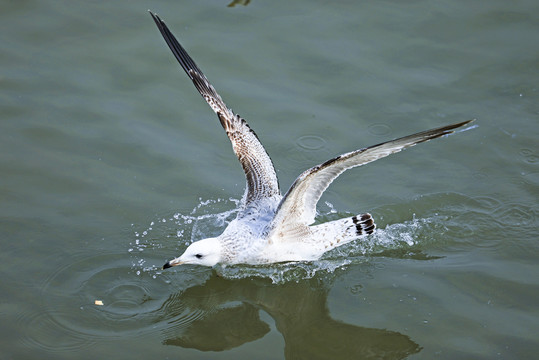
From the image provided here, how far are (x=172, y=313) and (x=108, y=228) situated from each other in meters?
1.28

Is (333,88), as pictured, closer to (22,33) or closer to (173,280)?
(173,280)

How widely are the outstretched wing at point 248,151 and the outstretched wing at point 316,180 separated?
624 millimetres

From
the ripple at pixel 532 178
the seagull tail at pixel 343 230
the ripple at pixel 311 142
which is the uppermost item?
the ripple at pixel 311 142

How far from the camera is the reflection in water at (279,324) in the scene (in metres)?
5.34

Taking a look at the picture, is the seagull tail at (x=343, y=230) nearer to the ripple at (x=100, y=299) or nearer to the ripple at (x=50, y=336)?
the ripple at (x=100, y=299)

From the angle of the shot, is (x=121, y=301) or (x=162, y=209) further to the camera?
(x=162, y=209)

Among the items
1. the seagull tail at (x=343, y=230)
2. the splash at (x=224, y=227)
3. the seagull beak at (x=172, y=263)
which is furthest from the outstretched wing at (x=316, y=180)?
the seagull beak at (x=172, y=263)

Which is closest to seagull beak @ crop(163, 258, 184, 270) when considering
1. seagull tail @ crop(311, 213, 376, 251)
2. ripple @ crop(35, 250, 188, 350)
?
ripple @ crop(35, 250, 188, 350)

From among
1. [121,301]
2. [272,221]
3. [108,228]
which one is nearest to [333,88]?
[272,221]

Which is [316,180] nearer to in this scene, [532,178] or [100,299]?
[100,299]

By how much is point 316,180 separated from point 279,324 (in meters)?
1.32

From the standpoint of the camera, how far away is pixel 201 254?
591cm

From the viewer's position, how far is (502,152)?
725 centimetres

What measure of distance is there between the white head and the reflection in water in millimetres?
236
